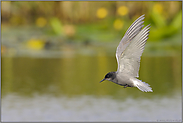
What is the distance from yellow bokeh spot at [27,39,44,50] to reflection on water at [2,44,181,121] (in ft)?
5.24

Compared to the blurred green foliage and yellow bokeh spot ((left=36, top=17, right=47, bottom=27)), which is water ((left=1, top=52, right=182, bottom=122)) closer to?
the blurred green foliage

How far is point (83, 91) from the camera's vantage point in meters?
7.85

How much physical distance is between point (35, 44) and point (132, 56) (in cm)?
947

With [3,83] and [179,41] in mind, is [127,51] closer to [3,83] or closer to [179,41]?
[3,83]

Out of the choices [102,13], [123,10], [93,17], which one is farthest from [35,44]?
[123,10]

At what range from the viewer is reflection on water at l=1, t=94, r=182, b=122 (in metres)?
6.42

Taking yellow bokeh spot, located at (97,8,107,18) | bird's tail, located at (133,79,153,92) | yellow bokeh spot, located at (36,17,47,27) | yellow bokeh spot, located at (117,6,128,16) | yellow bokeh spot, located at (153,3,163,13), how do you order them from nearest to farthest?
bird's tail, located at (133,79,153,92) < yellow bokeh spot, located at (117,6,128,16) < yellow bokeh spot, located at (153,3,163,13) < yellow bokeh spot, located at (97,8,107,18) < yellow bokeh spot, located at (36,17,47,27)

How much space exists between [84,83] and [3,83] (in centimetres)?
165

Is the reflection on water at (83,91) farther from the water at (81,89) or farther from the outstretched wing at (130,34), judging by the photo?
the outstretched wing at (130,34)

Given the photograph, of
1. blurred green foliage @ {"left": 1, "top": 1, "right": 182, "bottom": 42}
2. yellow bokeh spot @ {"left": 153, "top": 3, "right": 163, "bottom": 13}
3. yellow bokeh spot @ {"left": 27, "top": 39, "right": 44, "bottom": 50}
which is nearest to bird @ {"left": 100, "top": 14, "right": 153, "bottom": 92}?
blurred green foliage @ {"left": 1, "top": 1, "right": 182, "bottom": 42}

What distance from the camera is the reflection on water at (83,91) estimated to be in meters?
6.60

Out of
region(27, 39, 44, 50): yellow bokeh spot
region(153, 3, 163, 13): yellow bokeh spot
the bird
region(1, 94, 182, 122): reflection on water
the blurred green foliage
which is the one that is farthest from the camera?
region(153, 3, 163, 13): yellow bokeh spot

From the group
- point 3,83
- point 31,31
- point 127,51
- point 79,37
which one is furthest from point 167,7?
point 127,51

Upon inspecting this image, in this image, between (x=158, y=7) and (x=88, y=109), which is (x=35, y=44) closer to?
(x=158, y=7)
